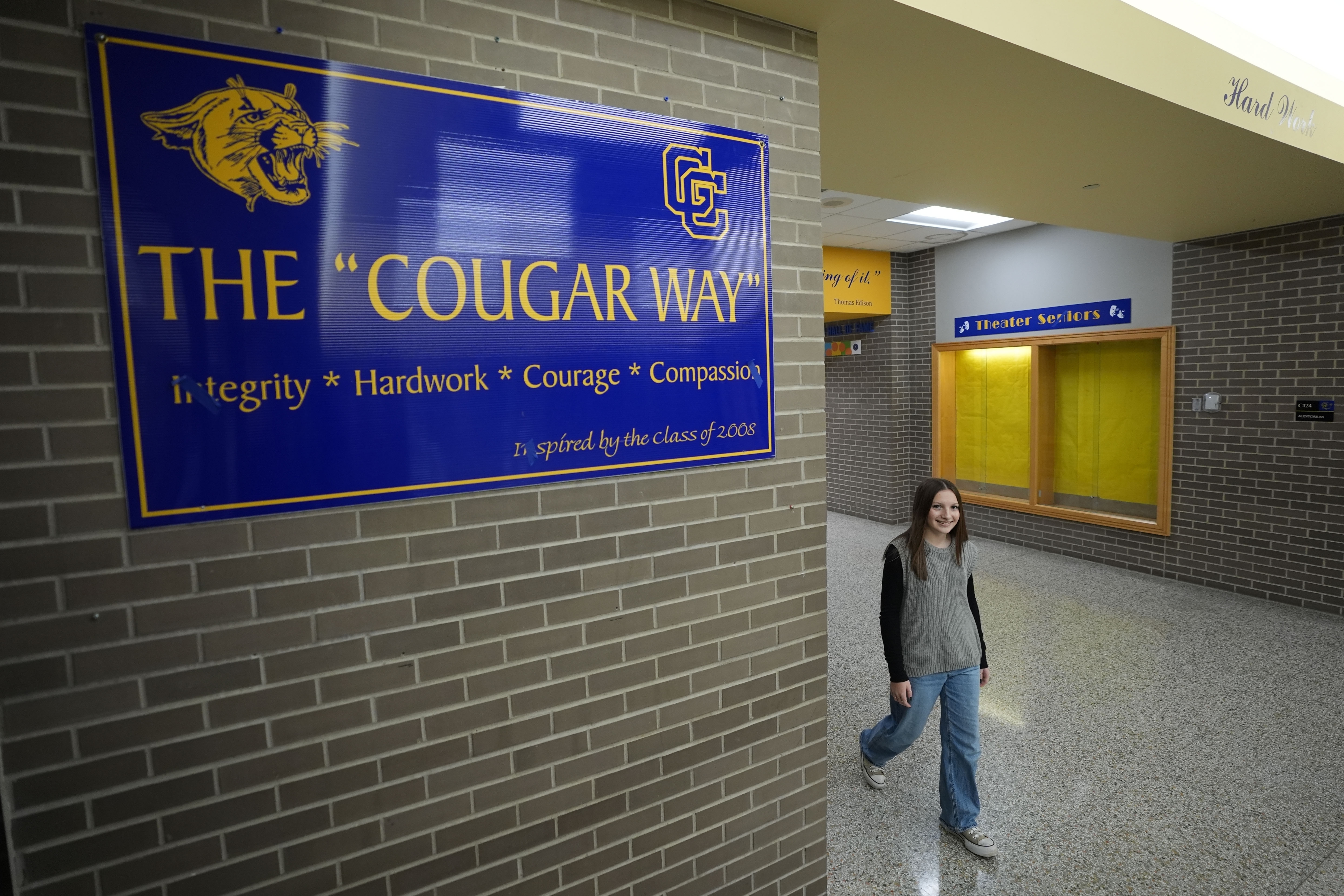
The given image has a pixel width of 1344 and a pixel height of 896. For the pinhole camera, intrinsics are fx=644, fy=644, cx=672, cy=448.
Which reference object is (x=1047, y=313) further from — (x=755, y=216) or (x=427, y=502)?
(x=427, y=502)

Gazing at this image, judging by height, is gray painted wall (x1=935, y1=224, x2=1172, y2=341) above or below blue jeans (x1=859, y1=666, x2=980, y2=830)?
above

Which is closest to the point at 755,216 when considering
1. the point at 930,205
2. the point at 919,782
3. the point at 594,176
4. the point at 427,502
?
the point at 594,176

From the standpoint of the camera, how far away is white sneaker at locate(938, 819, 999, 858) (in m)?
2.64

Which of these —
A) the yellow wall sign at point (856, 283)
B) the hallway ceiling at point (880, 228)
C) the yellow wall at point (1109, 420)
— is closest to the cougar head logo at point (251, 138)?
the hallway ceiling at point (880, 228)

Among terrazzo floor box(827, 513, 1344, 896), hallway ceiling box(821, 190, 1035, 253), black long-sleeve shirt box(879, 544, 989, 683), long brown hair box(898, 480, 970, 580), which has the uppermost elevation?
hallway ceiling box(821, 190, 1035, 253)

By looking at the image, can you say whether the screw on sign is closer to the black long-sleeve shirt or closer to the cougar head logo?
the black long-sleeve shirt

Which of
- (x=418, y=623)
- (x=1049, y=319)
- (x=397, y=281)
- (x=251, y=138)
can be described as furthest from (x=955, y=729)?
(x=1049, y=319)

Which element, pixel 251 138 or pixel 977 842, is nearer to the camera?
pixel 251 138

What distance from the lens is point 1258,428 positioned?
5527 mm

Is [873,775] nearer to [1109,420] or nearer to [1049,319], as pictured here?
[1109,420]

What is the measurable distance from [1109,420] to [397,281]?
7435 millimetres

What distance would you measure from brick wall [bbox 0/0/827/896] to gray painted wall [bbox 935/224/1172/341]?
18.6ft

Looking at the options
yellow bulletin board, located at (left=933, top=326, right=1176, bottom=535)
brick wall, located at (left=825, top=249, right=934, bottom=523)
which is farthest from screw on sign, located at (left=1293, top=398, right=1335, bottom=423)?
brick wall, located at (left=825, top=249, right=934, bottom=523)

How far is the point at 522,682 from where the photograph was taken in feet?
5.84
